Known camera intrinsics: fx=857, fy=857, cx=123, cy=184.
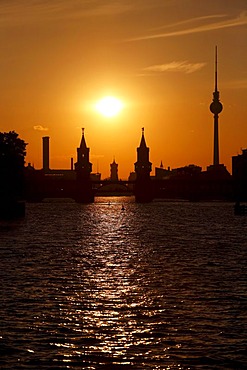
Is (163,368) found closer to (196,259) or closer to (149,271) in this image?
(149,271)

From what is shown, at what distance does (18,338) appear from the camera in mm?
32906

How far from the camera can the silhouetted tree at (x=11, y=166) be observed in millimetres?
136875

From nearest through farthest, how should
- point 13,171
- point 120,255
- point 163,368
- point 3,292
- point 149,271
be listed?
point 163,368, point 3,292, point 149,271, point 120,255, point 13,171

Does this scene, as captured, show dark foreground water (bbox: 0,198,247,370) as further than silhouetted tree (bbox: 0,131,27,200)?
No

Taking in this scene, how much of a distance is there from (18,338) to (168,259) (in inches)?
1365

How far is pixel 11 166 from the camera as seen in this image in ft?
450

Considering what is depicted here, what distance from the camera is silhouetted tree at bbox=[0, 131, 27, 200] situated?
136875mm

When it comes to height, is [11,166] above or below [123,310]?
above

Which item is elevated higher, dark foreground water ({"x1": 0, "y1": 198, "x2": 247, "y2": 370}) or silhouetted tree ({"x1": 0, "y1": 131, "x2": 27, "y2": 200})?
silhouetted tree ({"x1": 0, "y1": 131, "x2": 27, "y2": 200})

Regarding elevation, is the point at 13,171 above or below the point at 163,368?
above

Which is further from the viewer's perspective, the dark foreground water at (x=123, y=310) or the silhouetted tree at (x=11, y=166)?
the silhouetted tree at (x=11, y=166)

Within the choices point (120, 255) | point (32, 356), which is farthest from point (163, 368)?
point (120, 255)

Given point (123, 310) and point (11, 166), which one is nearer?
point (123, 310)

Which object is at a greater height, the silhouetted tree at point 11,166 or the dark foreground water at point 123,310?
the silhouetted tree at point 11,166
